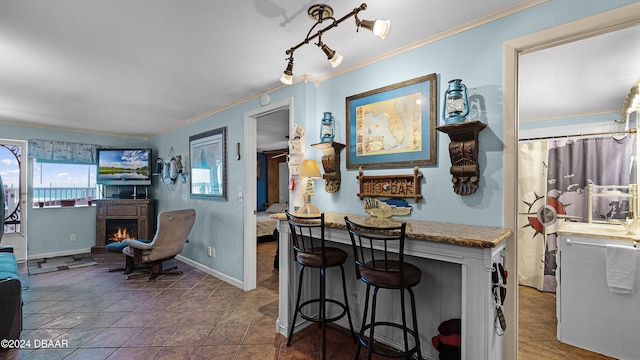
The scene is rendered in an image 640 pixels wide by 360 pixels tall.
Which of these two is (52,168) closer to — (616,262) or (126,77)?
(126,77)

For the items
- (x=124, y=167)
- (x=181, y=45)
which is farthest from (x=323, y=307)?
(x=124, y=167)

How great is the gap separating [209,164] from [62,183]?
3.41m

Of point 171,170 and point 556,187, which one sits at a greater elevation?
point 171,170

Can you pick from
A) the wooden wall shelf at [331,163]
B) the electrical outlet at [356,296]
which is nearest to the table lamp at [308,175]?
the wooden wall shelf at [331,163]

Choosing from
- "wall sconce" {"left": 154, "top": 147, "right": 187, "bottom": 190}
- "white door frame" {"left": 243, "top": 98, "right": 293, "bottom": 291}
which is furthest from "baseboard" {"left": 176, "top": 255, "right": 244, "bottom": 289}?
"wall sconce" {"left": 154, "top": 147, "right": 187, "bottom": 190}

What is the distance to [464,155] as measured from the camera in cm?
176

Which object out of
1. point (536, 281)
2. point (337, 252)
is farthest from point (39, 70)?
point (536, 281)

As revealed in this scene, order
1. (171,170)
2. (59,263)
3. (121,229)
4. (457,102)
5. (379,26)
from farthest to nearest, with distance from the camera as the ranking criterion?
(121,229), (171,170), (59,263), (457,102), (379,26)

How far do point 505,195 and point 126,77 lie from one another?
11.3ft

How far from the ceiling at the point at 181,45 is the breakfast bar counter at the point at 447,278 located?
4.43 feet

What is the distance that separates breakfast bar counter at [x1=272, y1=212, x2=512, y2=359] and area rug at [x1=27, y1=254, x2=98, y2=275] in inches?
161

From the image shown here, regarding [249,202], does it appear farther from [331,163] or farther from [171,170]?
[171,170]

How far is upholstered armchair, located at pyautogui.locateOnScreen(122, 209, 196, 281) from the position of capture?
3.54 metres

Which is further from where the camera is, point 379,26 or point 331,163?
point 331,163
